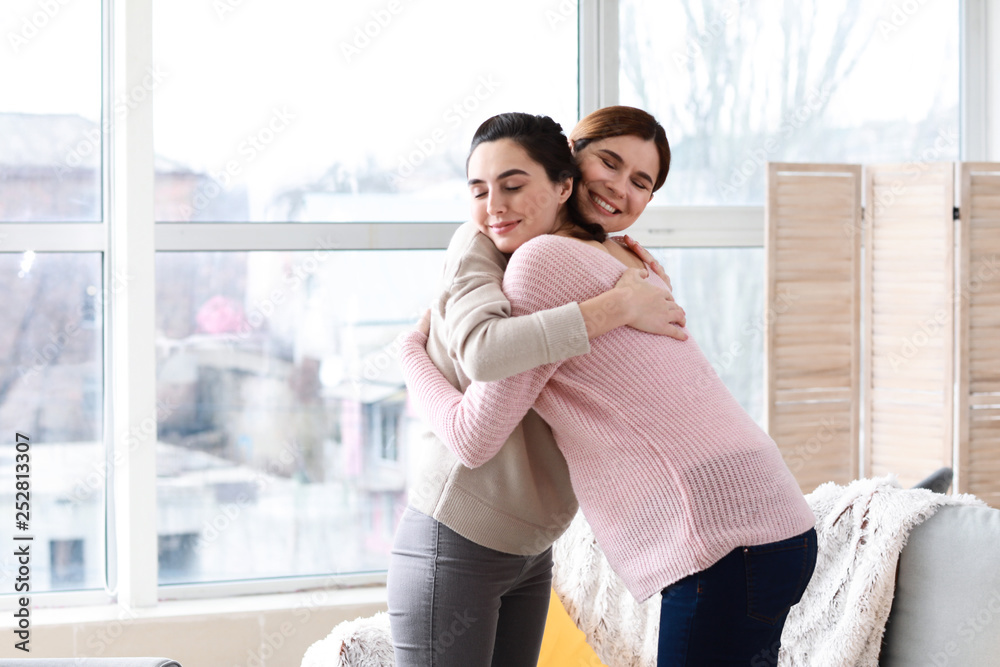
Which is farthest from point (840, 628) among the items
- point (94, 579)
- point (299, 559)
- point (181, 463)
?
point (94, 579)

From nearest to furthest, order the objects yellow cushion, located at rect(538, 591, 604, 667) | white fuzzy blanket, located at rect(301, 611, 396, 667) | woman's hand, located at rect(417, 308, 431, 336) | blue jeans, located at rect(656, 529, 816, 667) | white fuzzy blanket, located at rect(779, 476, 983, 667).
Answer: blue jeans, located at rect(656, 529, 816, 667) → woman's hand, located at rect(417, 308, 431, 336) → white fuzzy blanket, located at rect(779, 476, 983, 667) → white fuzzy blanket, located at rect(301, 611, 396, 667) → yellow cushion, located at rect(538, 591, 604, 667)

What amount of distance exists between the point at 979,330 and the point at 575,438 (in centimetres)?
207

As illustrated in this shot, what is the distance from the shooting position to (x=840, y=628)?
176 centimetres

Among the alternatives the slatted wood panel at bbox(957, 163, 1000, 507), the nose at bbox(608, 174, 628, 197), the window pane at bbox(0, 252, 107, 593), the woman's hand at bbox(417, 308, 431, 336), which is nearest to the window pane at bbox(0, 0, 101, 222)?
the window pane at bbox(0, 252, 107, 593)

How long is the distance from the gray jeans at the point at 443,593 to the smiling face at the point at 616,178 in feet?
1.78

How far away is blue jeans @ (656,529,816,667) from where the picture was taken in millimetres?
1078

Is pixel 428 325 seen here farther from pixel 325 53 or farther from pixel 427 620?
pixel 325 53

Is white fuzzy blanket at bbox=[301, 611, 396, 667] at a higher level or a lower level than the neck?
lower

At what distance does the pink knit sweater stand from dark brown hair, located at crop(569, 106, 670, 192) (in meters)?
0.22

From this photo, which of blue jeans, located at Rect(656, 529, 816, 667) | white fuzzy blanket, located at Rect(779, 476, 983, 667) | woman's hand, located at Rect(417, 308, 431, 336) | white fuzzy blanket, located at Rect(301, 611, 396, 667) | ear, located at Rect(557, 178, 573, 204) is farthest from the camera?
white fuzzy blanket, located at Rect(301, 611, 396, 667)

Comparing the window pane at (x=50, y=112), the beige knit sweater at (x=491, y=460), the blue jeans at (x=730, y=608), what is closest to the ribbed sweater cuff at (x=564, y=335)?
the beige knit sweater at (x=491, y=460)

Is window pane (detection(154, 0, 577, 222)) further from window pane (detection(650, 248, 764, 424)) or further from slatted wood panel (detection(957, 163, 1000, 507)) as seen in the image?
slatted wood panel (detection(957, 163, 1000, 507))

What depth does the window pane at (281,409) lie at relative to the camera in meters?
2.74

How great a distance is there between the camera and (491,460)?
4.10ft
